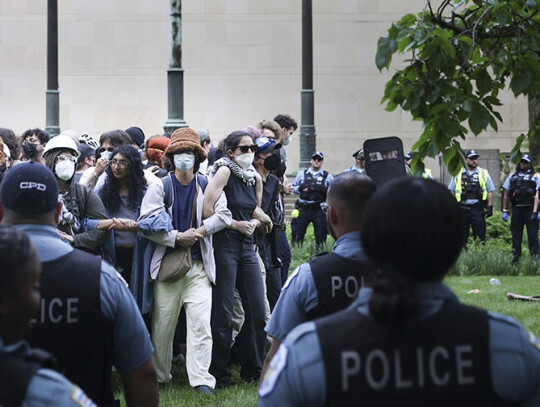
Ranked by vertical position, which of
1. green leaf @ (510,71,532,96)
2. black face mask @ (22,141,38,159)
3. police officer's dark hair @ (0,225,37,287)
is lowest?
police officer's dark hair @ (0,225,37,287)

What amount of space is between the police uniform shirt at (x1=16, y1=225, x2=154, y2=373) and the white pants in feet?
14.3

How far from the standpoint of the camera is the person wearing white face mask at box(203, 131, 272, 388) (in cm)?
855

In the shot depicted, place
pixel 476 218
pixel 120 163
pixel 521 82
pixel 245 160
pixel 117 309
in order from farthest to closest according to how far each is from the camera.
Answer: pixel 476 218 → pixel 245 160 → pixel 120 163 → pixel 521 82 → pixel 117 309

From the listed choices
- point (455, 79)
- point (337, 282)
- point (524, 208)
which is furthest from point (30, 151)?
point (524, 208)

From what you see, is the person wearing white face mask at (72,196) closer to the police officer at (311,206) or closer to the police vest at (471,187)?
the police officer at (311,206)

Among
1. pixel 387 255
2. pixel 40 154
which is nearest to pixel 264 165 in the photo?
pixel 40 154

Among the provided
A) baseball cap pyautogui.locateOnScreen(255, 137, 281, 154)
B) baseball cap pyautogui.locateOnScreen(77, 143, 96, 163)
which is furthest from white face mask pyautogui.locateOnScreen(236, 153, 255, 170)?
baseball cap pyautogui.locateOnScreen(77, 143, 96, 163)

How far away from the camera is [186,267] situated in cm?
819

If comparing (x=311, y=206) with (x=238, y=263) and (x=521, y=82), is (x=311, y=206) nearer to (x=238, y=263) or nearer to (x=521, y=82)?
(x=238, y=263)

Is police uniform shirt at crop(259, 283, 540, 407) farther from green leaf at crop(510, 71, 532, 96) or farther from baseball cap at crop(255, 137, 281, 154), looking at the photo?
baseball cap at crop(255, 137, 281, 154)

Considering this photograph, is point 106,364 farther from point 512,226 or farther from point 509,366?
point 512,226

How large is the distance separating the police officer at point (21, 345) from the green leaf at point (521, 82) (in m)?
4.34

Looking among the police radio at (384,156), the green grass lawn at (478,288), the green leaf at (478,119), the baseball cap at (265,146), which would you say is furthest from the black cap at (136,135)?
the green leaf at (478,119)

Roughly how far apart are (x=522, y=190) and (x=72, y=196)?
12.2m
